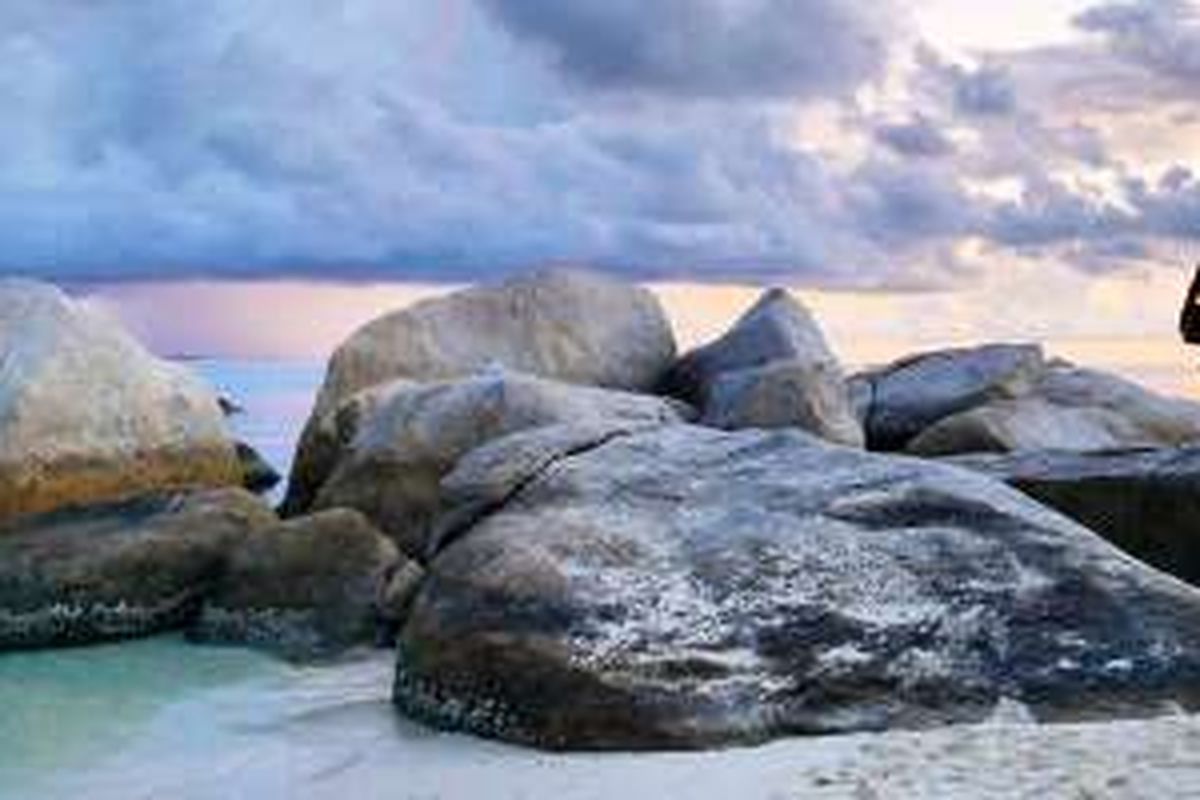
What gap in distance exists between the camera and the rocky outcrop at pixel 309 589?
12461 mm

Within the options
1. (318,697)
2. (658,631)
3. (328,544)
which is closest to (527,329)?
(328,544)

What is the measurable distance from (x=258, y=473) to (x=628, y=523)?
15506 millimetres

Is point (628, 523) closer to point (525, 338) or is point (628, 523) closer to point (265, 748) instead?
point (265, 748)

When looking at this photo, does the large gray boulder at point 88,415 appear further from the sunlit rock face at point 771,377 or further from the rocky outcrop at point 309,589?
the sunlit rock face at point 771,377

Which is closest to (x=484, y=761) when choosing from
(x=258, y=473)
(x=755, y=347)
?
(x=755, y=347)

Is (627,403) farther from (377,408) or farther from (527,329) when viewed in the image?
(527,329)

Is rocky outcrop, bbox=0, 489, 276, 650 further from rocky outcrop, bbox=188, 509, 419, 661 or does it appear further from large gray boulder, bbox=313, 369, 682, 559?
large gray boulder, bbox=313, 369, 682, 559

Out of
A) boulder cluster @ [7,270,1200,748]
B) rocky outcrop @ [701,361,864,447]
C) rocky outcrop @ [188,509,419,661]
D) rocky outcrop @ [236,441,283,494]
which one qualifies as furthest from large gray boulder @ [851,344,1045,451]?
rocky outcrop @ [236,441,283,494]

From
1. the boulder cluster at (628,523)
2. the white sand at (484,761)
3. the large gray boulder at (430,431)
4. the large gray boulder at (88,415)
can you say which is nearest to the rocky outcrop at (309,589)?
the boulder cluster at (628,523)

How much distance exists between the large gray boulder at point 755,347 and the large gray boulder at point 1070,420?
1.47 meters

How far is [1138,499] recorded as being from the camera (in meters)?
12.1

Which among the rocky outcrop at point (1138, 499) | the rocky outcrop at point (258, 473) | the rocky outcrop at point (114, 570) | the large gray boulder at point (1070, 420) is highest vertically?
the rocky outcrop at point (1138, 499)

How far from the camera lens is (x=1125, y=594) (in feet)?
30.7

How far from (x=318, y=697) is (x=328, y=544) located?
80.7 inches
